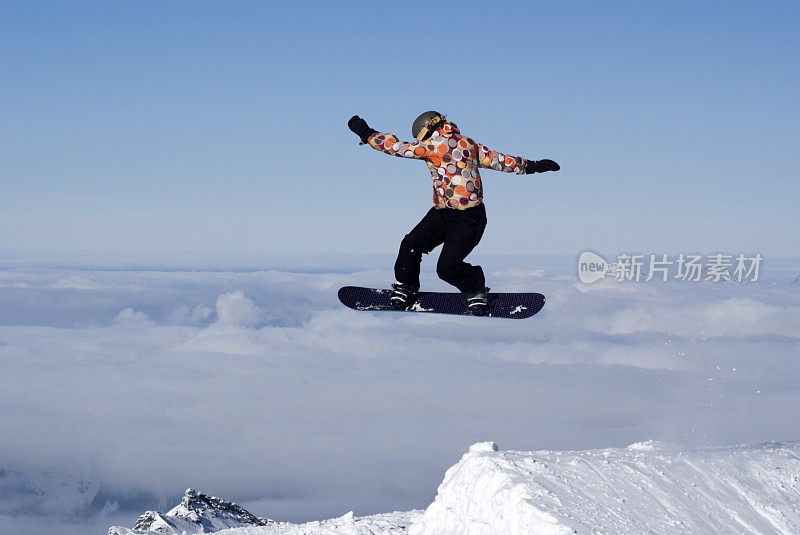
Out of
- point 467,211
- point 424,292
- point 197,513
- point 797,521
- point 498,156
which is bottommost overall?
point 197,513

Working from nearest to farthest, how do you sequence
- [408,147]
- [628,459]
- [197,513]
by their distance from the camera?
[408,147] < [628,459] < [197,513]

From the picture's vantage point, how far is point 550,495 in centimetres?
1138

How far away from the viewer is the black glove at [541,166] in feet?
41.2

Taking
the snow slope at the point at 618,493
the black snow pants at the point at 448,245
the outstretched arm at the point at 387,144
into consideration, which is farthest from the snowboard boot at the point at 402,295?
the snow slope at the point at 618,493

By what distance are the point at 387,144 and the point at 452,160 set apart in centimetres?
109

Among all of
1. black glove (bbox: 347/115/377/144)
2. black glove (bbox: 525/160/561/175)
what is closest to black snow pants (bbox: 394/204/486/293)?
black glove (bbox: 525/160/561/175)

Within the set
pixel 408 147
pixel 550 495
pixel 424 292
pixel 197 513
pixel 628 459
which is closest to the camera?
pixel 550 495

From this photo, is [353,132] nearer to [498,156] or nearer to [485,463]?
[498,156]

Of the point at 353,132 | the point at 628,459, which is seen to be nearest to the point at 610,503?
the point at 628,459

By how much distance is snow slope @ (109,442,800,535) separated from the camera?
1101 centimetres

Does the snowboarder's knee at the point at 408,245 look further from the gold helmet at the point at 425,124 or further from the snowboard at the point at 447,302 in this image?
the gold helmet at the point at 425,124

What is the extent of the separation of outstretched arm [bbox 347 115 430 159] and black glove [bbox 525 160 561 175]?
5.75 feet

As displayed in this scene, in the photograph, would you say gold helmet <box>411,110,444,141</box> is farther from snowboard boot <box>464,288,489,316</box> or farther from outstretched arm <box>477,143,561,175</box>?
snowboard boot <box>464,288,489,316</box>

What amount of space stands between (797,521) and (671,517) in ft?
7.80
